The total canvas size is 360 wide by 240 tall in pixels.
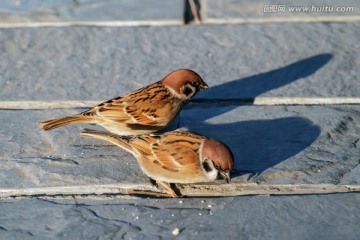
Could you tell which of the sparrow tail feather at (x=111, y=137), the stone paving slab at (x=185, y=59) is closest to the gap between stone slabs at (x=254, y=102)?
the stone paving slab at (x=185, y=59)

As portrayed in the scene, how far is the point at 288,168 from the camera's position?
4.42 m

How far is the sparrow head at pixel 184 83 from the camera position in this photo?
4.95m

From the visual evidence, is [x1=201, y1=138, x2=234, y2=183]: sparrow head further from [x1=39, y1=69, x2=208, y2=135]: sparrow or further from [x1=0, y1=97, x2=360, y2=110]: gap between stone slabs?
[x1=0, y1=97, x2=360, y2=110]: gap between stone slabs

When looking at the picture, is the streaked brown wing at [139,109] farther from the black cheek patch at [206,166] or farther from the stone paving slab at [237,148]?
the black cheek patch at [206,166]

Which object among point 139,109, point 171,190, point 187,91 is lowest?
point 171,190

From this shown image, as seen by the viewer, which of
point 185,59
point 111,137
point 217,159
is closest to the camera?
point 217,159

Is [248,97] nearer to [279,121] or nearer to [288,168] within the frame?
[279,121]

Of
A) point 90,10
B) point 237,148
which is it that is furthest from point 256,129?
point 90,10

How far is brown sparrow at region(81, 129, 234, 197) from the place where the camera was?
13.5 feet

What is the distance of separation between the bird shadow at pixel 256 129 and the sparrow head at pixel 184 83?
0.74 feet

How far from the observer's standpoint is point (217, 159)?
4086 mm

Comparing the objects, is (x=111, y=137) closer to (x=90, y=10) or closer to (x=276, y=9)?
(x=90, y=10)

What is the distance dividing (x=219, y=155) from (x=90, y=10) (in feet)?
9.85

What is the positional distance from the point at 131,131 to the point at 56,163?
0.65m
